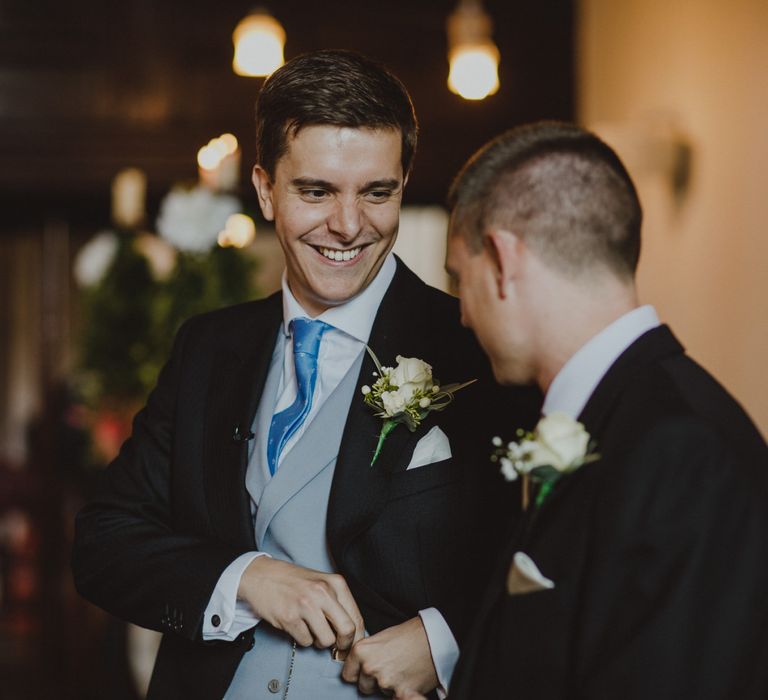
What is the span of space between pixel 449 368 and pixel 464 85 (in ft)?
10.2

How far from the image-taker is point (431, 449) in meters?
1.91

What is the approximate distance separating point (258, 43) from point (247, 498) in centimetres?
336

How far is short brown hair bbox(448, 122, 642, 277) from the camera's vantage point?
1452 mm

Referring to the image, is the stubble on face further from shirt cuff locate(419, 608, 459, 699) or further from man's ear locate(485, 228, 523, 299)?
shirt cuff locate(419, 608, 459, 699)

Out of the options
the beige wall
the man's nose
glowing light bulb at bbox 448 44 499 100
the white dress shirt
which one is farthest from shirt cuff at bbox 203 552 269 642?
glowing light bulb at bbox 448 44 499 100

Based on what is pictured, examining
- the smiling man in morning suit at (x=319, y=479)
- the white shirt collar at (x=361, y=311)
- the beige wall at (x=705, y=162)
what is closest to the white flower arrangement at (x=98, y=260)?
the beige wall at (x=705, y=162)

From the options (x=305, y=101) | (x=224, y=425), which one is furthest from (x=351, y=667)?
(x=305, y=101)

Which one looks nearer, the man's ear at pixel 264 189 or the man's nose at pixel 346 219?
the man's nose at pixel 346 219

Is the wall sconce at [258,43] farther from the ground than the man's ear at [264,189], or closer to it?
farther from the ground

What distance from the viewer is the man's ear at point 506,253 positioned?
1.47m

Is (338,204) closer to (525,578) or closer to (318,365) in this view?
(318,365)

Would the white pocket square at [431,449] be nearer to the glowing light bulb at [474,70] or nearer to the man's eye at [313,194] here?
the man's eye at [313,194]

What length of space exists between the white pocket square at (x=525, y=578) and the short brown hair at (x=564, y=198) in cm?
39

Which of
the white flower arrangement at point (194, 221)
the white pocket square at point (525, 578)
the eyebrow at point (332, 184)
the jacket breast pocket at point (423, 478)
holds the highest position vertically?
the eyebrow at point (332, 184)
